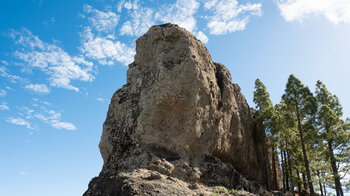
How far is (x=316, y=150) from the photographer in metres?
25.4

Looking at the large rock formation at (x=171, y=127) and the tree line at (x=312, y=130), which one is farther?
the tree line at (x=312, y=130)

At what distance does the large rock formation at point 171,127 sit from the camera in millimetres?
15217

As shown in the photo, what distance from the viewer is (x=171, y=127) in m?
18.1

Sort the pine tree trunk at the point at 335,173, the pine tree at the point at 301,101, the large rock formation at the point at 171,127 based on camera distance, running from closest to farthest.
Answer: the large rock formation at the point at 171,127
the pine tree trunk at the point at 335,173
the pine tree at the point at 301,101

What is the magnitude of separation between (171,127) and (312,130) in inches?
598

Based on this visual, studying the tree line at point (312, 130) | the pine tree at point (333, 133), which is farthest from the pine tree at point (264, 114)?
the pine tree at point (333, 133)

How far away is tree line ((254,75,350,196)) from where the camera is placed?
23.9 meters

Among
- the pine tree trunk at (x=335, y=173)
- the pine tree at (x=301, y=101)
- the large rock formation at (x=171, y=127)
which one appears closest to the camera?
the large rock formation at (x=171, y=127)

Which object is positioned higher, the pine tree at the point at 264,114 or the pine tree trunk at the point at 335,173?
the pine tree at the point at 264,114

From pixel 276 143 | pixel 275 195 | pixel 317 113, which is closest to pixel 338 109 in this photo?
pixel 317 113

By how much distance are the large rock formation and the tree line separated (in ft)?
16.2

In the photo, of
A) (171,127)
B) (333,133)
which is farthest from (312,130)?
(171,127)

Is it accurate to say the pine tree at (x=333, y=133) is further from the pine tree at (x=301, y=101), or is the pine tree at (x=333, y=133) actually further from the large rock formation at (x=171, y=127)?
the large rock formation at (x=171, y=127)

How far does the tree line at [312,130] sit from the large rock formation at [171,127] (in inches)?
195
